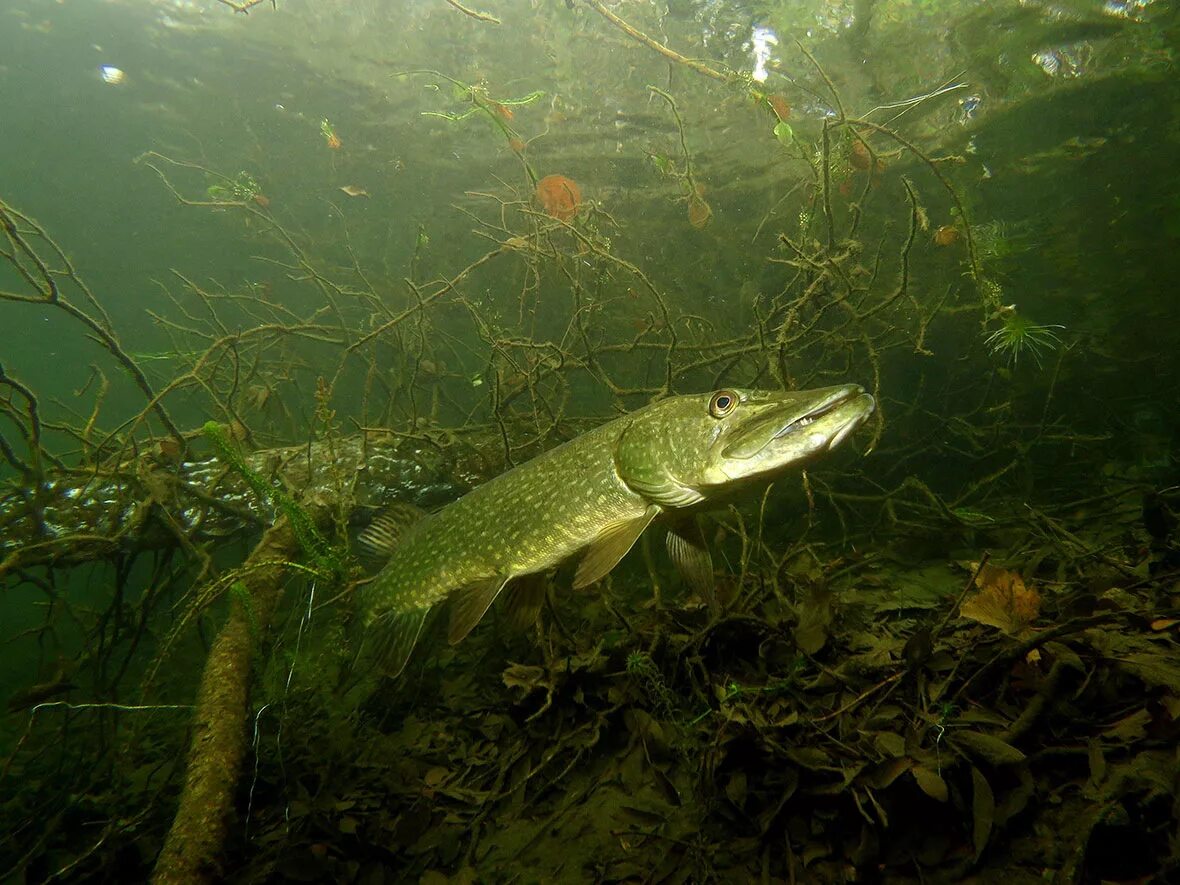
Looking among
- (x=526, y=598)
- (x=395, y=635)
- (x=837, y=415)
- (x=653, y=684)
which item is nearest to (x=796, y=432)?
(x=837, y=415)

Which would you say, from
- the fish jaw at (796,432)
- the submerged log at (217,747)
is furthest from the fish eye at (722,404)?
the submerged log at (217,747)

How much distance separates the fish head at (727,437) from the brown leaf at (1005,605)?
39.2 inches

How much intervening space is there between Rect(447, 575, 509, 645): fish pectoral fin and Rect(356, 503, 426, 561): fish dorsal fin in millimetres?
954

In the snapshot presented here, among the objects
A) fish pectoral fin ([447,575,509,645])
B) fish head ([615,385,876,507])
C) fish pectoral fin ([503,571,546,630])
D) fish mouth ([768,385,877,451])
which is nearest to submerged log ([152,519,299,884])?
fish pectoral fin ([447,575,509,645])

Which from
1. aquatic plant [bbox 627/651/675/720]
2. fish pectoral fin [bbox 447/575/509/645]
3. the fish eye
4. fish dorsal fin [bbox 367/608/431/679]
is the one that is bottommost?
aquatic plant [bbox 627/651/675/720]

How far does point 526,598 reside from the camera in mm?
2678

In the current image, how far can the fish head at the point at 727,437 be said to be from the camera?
1.83 m

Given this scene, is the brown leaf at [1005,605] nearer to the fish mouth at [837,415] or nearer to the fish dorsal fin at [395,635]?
the fish mouth at [837,415]

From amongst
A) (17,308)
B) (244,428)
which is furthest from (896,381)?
(17,308)

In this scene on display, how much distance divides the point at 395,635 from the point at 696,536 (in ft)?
5.85

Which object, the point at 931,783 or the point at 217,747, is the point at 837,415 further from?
the point at 217,747

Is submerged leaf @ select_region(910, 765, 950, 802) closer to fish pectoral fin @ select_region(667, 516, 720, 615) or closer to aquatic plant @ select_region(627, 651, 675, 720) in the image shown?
fish pectoral fin @ select_region(667, 516, 720, 615)

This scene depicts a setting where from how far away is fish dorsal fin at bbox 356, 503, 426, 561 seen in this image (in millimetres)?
3355

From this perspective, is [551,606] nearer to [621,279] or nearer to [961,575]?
[961,575]
